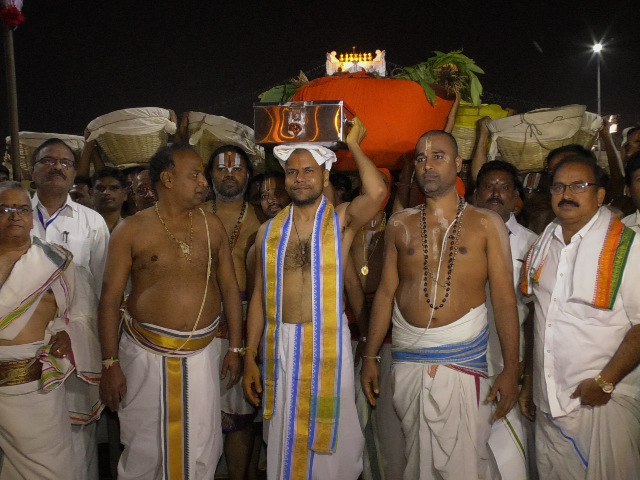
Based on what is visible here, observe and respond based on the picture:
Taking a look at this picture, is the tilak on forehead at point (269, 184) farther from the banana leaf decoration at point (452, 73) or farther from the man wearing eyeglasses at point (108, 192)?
the man wearing eyeglasses at point (108, 192)

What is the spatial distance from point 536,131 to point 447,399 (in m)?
2.31

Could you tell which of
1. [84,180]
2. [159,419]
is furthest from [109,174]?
[159,419]

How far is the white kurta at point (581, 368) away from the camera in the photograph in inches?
125

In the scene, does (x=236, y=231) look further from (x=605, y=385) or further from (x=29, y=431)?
(x=605, y=385)

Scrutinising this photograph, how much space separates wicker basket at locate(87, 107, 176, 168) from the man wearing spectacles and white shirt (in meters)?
0.67

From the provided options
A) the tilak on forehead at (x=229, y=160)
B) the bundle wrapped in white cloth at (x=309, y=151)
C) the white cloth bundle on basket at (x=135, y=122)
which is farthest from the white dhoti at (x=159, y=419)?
the white cloth bundle on basket at (x=135, y=122)

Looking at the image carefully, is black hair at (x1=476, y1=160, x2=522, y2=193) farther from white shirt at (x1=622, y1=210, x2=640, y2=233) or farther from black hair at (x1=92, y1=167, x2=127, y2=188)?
black hair at (x1=92, y1=167, x2=127, y2=188)

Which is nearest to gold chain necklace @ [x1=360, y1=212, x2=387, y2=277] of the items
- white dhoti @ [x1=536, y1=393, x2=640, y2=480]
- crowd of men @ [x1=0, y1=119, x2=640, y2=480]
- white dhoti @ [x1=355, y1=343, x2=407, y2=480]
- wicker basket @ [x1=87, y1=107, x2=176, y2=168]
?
crowd of men @ [x1=0, y1=119, x2=640, y2=480]

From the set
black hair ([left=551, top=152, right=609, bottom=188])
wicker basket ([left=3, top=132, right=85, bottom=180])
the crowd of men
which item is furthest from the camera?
wicker basket ([left=3, top=132, right=85, bottom=180])

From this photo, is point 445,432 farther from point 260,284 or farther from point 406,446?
point 260,284

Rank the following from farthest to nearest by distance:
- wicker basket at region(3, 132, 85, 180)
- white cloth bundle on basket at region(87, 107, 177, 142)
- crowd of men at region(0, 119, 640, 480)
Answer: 1. wicker basket at region(3, 132, 85, 180)
2. white cloth bundle on basket at region(87, 107, 177, 142)
3. crowd of men at region(0, 119, 640, 480)

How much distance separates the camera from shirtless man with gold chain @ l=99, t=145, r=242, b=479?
12.3ft

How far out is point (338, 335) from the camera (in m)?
3.79

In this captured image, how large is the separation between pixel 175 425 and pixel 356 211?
169 centimetres
